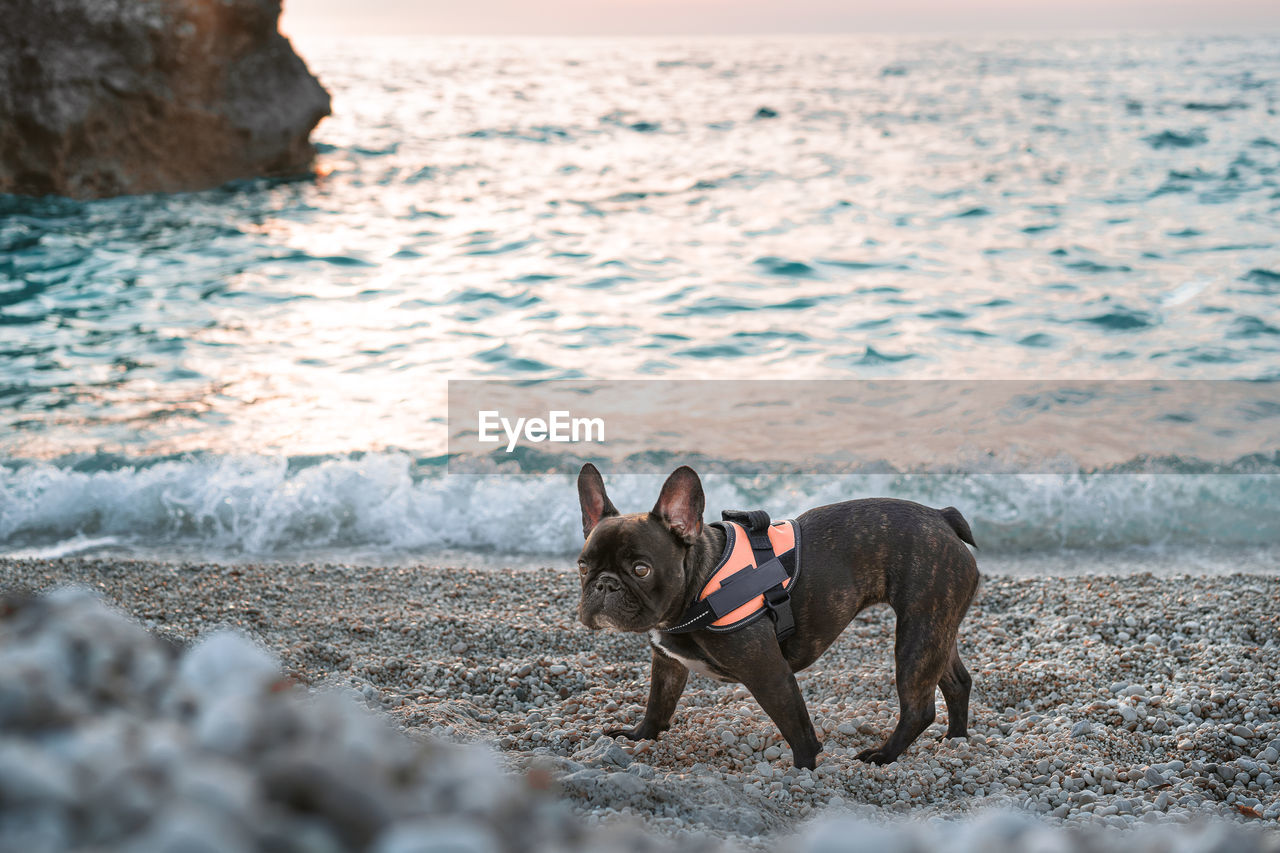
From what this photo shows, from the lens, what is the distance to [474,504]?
24.6ft

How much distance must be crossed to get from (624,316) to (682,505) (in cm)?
830

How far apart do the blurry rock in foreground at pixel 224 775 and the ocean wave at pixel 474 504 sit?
19.4ft

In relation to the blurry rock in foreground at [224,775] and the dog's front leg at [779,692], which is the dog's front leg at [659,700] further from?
the blurry rock in foreground at [224,775]

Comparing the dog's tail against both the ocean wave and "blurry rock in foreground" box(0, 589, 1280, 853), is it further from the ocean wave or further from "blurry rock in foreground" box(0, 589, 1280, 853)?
the ocean wave

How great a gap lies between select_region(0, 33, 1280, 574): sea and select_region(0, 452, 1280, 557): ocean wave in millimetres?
24

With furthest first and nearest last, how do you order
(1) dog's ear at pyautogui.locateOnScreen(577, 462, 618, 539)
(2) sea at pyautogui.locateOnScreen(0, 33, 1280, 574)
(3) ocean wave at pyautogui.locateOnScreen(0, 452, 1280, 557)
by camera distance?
1. (2) sea at pyautogui.locateOnScreen(0, 33, 1280, 574)
2. (3) ocean wave at pyautogui.locateOnScreen(0, 452, 1280, 557)
3. (1) dog's ear at pyautogui.locateOnScreen(577, 462, 618, 539)

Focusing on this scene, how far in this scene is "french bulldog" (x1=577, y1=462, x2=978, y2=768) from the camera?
3609 mm

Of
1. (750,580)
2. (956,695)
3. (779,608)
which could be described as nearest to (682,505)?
(750,580)

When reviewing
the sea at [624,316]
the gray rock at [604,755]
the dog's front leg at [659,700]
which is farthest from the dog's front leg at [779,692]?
the sea at [624,316]

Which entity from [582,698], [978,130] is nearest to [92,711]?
[582,698]

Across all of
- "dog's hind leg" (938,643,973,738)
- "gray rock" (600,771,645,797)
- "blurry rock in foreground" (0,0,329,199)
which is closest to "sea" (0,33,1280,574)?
"blurry rock in foreground" (0,0,329,199)

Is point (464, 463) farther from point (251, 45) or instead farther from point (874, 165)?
point (874, 165)

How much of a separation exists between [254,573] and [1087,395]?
736 cm

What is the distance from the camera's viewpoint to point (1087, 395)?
9406 mm
